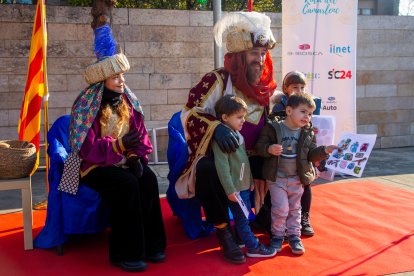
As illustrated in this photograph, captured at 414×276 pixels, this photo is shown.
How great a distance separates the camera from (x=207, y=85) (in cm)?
330

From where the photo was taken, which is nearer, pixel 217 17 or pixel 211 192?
pixel 211 192

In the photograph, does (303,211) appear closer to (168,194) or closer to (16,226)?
(168,194)

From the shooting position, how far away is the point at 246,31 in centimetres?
333

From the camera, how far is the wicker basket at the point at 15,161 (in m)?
3.14

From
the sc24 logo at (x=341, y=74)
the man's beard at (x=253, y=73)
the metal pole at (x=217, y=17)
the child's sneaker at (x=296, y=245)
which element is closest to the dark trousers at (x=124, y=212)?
the child's sneaker at (x=296, y=245)

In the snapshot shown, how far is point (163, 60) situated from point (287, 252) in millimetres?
3858

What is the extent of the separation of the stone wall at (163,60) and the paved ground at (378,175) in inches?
21.0

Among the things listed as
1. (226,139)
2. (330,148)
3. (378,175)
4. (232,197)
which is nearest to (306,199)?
(330,148)

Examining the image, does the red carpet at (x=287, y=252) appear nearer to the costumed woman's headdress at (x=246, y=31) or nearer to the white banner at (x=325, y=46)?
the costumed woman's headdress at (x=246, y=31)

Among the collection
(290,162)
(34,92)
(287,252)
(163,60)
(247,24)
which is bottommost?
(287,252)

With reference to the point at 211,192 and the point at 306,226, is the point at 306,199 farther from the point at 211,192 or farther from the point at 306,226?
the point at 211,192

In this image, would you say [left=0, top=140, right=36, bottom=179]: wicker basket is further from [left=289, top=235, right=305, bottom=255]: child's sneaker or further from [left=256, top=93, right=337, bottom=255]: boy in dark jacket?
[left=289, top=235, right=305, bottom=255]: child's sneaker

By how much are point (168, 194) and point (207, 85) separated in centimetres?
96

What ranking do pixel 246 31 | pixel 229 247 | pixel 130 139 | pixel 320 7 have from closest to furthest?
pixel 130 139 → pixel 229 247 → pixel 246 31 → pixel 320 7
